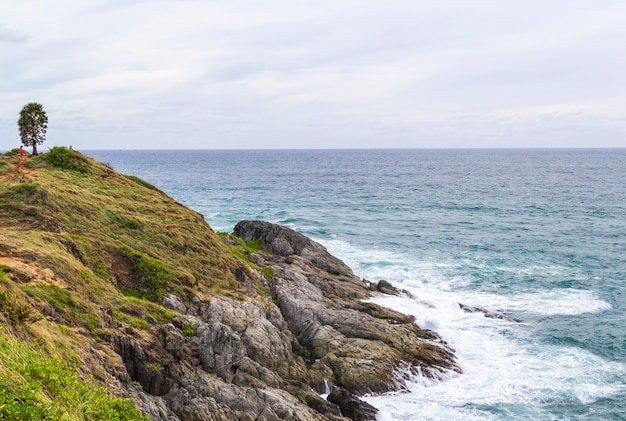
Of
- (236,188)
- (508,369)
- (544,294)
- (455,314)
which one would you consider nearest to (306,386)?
(508,369)

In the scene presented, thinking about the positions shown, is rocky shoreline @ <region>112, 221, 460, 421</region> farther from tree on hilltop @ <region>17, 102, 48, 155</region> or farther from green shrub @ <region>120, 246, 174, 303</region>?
tree on hilltop @ <region>17, 102, 48, 155</region>

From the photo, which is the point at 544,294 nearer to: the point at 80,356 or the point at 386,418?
the point at 386,418

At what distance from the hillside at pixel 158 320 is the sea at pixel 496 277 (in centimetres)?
348

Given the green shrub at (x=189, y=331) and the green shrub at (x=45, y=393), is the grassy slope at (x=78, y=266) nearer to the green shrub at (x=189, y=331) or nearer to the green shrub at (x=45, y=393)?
the green shrub at (x=45, y=393)

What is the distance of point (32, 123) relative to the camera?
1633 inches

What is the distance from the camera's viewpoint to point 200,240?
113 feet

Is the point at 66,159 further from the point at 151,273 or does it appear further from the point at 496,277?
the point at 496,277

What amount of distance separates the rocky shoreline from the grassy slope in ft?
5.22

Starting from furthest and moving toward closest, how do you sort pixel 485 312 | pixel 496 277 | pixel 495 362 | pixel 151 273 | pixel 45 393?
pixel 496 277
pixel 485 312
pixel 495 362
pixel 151 273
pixel 45 393

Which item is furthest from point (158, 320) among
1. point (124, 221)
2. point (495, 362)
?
point (495, 362)

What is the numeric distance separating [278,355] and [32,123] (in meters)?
28.9

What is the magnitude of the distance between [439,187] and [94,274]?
109184 mm

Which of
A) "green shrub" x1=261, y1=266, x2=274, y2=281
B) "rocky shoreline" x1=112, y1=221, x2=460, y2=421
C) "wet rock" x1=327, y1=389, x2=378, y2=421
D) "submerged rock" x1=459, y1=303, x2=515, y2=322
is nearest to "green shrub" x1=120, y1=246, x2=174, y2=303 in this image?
"rocky shoreline" x1=112, y1=221, x2=460, y2=421

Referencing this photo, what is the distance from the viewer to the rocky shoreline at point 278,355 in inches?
838
